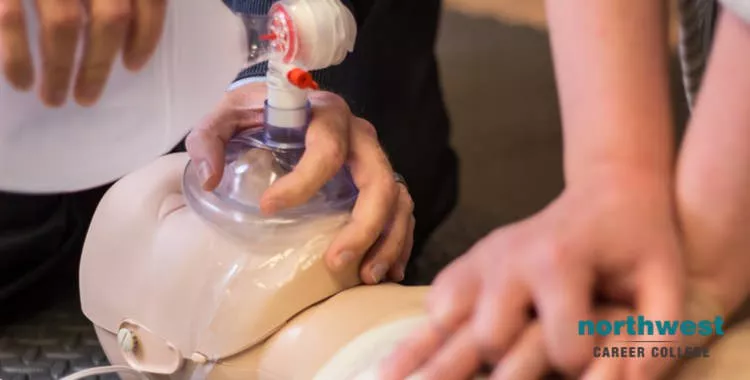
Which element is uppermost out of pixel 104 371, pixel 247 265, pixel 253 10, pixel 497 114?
pixel 253 10

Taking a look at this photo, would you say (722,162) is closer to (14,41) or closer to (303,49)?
(303,49)

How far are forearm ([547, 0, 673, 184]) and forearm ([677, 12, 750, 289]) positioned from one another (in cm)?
2

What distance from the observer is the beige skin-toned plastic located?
539 mm

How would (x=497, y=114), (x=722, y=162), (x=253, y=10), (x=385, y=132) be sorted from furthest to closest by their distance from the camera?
1. (x=497, y=114)
2. (x=385, y=132)
3. (x=253, y=10)
4. (x=722, y=162)

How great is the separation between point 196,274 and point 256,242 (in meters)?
0.05

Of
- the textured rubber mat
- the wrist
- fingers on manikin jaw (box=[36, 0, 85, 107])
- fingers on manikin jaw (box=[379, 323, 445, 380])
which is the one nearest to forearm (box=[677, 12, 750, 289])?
the wrist

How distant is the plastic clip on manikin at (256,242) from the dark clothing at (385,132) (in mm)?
132

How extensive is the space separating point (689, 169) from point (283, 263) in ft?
0.87

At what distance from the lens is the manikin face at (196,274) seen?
0.56 m

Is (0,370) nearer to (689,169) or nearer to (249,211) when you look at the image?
(249,211)

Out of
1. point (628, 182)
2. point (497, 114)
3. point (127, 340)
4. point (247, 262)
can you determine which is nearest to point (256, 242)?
point (247, 262)

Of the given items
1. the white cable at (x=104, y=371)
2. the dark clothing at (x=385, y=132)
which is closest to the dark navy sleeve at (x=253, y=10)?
the dark clothing at (x=385, y=132)

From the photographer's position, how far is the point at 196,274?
0.57 metres

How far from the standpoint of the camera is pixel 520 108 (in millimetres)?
1406
